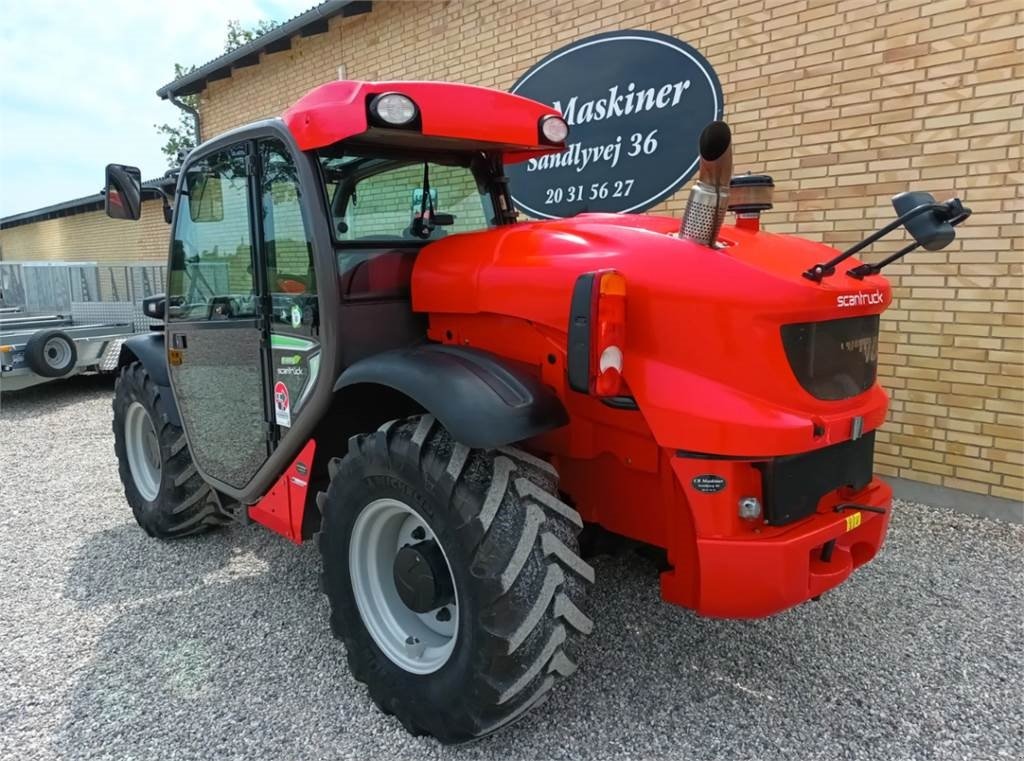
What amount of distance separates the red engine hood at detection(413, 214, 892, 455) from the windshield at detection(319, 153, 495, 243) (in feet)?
2.70

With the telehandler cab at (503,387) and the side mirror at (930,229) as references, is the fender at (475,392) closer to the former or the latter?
the telehandler cab at (503,387)

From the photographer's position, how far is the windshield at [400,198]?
2.78 m

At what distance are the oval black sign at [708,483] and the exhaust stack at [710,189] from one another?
0.68 meters

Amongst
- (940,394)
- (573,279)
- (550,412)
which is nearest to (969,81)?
(940,394)

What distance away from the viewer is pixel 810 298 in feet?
6.72

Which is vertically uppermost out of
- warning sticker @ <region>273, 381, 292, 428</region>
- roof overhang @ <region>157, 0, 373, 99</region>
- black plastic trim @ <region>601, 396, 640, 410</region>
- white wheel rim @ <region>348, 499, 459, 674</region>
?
roof overhang @ <region>157, 0, 373, 99</region>

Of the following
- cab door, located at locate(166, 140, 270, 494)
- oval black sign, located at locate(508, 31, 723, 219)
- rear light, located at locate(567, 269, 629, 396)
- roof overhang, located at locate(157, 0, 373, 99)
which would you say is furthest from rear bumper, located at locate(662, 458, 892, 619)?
roof overhang, located at locate(157, 0, 373, 99)

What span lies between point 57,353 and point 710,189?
839 centimetres

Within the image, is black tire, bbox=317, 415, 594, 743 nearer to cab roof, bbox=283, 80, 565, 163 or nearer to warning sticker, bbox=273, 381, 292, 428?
warning sticker, bbox=273, 381, 292, 428

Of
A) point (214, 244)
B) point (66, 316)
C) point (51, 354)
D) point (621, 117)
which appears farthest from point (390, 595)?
point (66, 316)

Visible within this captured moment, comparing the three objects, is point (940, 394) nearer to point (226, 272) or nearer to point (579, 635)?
point (579, 635)

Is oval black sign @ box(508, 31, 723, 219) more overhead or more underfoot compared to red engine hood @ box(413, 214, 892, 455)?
more overhead

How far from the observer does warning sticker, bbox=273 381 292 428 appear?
2916mm

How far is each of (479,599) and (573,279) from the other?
1002mm
